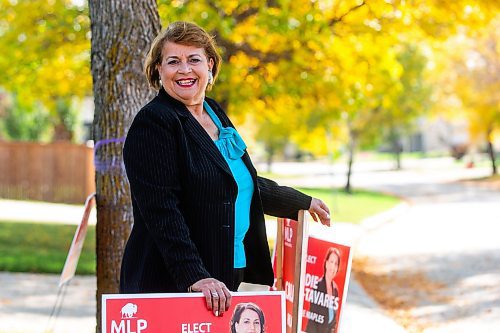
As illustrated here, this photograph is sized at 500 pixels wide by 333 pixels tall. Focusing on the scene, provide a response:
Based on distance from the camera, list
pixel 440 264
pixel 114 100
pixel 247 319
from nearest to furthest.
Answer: pixel 247 319 → pixel 114 100 → pixel 440 264

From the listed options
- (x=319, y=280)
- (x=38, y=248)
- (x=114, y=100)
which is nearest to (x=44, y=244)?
(x=38, y=248)

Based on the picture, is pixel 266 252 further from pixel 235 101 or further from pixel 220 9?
pixel 235 101

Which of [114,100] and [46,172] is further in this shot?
[46,172]

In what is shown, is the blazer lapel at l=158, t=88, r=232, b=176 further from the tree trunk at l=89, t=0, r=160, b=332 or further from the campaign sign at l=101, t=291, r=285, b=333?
the tree trunk at l=89, t=0, r=160, b=332

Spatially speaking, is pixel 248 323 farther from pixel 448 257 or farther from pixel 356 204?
pixel 356 204

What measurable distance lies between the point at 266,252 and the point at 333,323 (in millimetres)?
976

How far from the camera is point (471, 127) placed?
155 feet

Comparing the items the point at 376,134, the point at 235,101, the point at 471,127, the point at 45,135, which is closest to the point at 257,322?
the point at 235,101

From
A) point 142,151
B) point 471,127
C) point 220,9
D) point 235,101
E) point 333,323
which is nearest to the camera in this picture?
point 142,151

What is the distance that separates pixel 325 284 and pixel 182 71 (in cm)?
160

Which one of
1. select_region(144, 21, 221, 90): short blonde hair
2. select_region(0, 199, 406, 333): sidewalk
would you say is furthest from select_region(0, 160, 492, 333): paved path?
select_region(144, 21, 221, 90): short blonde hair

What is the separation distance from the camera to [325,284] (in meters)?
4.72

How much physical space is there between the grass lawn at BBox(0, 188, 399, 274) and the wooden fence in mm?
7974

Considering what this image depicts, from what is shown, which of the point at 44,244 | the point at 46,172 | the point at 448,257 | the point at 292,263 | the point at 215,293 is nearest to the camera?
the point at 215,293
